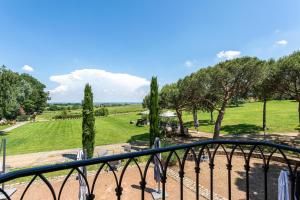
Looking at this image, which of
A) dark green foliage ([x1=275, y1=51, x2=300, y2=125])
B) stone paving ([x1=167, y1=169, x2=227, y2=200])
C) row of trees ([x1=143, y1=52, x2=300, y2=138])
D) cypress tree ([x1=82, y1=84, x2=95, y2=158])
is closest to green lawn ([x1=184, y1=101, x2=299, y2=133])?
row of trees ([x1=143, y1=52, x2=300, y2=138])

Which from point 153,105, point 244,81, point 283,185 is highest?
point 244,81

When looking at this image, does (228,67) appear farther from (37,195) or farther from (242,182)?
(37,195)

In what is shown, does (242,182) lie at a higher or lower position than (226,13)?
lower

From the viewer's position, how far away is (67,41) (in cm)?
1975

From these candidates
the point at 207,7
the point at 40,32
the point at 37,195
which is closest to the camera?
the point at 37,195

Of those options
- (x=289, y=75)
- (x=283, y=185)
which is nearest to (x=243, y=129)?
(x=289, y=75)

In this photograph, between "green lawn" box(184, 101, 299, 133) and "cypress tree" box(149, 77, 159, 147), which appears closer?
"cypress tree" box(149, 77, 159, 147)

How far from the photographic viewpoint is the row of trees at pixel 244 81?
48.9ft

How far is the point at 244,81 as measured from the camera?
16.1m

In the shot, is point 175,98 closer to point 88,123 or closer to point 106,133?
point 88,123

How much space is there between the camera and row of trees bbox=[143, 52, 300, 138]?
14906 millimetres

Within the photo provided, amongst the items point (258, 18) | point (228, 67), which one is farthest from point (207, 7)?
point (228, 67)

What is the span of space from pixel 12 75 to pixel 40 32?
1858 centimetres

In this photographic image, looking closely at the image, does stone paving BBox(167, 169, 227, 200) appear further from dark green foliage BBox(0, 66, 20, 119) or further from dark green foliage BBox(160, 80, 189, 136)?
dark green foliage BBox(0, 66, 20, 119)
